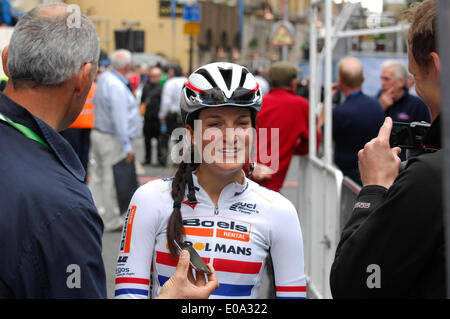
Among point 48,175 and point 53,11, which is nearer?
point 48,175

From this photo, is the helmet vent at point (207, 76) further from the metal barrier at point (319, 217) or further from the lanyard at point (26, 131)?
the metal barrier at point (319, 217)

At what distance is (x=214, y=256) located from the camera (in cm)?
270

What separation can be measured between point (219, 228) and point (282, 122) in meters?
4.01

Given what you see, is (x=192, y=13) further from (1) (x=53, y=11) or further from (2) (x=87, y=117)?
(1) (x=53, y=11)

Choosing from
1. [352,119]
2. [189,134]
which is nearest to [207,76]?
[189,134]

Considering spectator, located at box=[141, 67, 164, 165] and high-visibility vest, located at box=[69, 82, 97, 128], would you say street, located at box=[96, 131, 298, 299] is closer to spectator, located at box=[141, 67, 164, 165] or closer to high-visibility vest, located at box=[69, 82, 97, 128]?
spectator, located at box=[141, 67, 164, 165]

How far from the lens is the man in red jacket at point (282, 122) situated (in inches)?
254

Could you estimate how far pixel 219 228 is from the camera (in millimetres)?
2760

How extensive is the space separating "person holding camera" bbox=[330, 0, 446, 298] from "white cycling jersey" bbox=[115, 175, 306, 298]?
2.16 ft

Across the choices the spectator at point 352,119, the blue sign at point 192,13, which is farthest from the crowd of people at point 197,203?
the blue sign at point 192,13

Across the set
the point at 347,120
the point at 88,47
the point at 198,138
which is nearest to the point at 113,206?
the point at 347,120

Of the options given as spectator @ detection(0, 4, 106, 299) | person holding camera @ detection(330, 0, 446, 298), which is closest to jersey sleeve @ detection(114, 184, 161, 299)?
spectator @ detection(0, 4, 106, 299)

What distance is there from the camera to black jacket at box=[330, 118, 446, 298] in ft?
5.73

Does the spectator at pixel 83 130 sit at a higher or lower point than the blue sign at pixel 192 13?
lower
